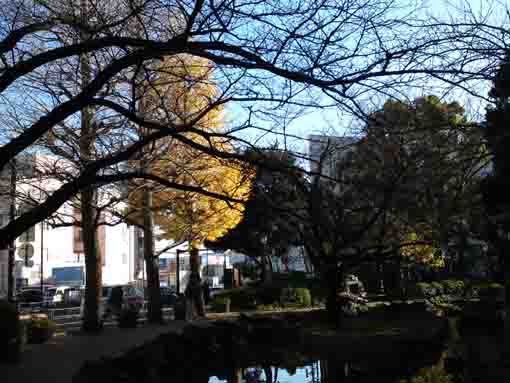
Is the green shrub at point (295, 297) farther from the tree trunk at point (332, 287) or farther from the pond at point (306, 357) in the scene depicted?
the pond at point (306, 357)

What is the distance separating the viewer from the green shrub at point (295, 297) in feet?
105

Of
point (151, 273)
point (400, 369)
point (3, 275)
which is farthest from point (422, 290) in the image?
point (3, 275)

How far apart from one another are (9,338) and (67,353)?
61.2 inches

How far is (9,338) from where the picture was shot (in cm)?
1452

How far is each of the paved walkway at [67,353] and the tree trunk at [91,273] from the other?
0.58 meters

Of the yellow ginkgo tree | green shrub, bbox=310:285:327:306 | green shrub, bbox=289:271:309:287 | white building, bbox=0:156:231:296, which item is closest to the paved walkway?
the yellow ginkgo tree

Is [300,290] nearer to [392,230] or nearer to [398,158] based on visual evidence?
[392,230]

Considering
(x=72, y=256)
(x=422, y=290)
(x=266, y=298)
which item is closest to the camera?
(x=422, y=290)

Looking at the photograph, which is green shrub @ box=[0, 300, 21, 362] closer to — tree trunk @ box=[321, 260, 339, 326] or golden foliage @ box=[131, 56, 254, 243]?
golden foliage @ box=[131, 56, 254, 243]

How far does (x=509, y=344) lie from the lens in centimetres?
1645

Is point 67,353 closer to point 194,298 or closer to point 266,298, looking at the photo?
point 194,298

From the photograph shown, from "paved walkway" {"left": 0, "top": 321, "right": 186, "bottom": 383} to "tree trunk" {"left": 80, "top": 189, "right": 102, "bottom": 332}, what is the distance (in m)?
0.58

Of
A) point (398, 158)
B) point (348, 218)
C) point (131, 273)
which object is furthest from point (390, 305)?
point (131, 273)

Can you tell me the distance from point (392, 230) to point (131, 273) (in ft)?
156
